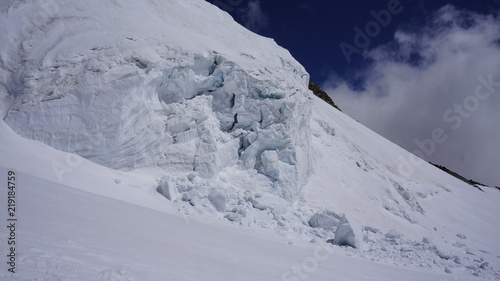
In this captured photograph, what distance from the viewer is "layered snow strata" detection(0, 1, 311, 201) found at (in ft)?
28.2

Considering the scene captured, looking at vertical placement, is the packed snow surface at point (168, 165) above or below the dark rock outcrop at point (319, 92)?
below

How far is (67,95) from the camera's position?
8.60m

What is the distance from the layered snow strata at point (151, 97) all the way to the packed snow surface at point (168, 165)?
0.15 ft

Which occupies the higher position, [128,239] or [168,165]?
[128,239]

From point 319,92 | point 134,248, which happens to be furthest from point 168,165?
point 319,92

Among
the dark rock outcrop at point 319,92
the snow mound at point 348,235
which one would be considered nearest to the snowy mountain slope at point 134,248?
the snow mound at point 348,235

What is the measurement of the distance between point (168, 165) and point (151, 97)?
2166 millimetres

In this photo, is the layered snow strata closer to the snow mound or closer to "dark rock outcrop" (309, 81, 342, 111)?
the snow mound

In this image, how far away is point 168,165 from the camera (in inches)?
383

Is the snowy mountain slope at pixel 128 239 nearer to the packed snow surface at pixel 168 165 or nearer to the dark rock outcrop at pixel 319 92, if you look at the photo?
the packed snow surface at pixel 168 165

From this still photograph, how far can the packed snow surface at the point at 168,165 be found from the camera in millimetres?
4188

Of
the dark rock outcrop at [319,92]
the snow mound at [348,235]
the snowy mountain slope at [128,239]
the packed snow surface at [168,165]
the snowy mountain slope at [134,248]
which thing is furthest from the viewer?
the dark rock outcrop at [319,92]

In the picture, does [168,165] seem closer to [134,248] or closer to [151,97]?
Answer: [151,97]

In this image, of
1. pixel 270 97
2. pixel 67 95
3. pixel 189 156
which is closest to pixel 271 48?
pixel 270 97
